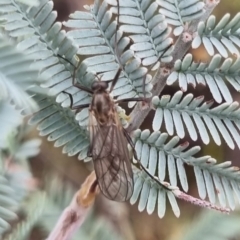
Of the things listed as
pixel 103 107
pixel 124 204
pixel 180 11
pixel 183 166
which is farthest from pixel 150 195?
pixel 124 204

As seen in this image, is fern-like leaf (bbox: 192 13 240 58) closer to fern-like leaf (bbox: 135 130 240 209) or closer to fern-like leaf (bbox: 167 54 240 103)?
fern-like leaf (bbox: 167 54 240 103)

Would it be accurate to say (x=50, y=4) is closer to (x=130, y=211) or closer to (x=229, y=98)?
(x=229, y=98)

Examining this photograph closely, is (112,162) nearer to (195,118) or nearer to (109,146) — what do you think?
(109,146)

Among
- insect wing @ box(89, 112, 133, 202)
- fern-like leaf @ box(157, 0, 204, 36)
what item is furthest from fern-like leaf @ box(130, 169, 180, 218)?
fern-like leaf @ box(157, 0, 204, 36)

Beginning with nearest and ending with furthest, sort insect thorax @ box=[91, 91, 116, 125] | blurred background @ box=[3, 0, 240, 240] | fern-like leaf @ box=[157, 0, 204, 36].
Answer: fern-like leaf @ box=[157, 0, 204, 36]
insect thorax @ box=[91, 91, 116, 125]
blurred background @ box=[3, 0, 240, 240]

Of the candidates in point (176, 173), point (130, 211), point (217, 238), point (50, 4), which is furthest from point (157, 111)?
point (130, 211)

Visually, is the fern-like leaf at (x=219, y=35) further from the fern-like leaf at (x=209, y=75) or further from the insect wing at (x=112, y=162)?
the insect wing at (x=112, y=162)

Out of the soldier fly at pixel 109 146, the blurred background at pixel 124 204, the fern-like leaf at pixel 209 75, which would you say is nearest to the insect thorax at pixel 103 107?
the soldier fly at pixel 109 146
